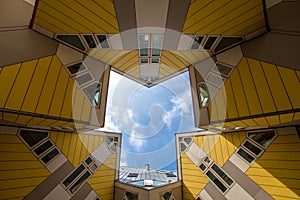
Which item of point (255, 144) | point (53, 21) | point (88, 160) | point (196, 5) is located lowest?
point (88, 160)

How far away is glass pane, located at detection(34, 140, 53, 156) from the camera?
14.6 feet

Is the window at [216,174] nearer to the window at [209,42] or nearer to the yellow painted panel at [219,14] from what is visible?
the window at [209,42]

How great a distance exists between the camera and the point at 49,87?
319 centimetres

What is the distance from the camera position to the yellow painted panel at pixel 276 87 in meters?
2.70

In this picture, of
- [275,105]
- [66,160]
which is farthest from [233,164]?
[66,160]

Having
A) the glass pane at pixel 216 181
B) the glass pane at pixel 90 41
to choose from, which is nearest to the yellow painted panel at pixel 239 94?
the glass pane at pixel 216 181

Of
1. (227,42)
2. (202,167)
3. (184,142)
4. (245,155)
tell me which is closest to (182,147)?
(184,142)

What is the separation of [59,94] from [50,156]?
249 cm

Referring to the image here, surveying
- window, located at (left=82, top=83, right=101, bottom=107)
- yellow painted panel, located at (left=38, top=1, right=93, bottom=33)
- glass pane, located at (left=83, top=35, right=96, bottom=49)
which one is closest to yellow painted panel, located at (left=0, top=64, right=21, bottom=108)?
yellow painted panel, located at (left=38, top=1, right=93, bottom=33)

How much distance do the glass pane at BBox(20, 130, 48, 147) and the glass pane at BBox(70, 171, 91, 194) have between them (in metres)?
1.79

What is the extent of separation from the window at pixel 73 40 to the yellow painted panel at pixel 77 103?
109 centimetres

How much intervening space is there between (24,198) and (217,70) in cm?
593

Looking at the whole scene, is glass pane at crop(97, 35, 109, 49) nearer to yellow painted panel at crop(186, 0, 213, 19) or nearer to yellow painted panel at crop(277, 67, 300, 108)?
yellow painted panel at crop(186, 0, 213, 19)

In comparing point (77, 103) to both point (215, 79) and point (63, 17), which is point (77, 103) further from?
point (215, 79)
